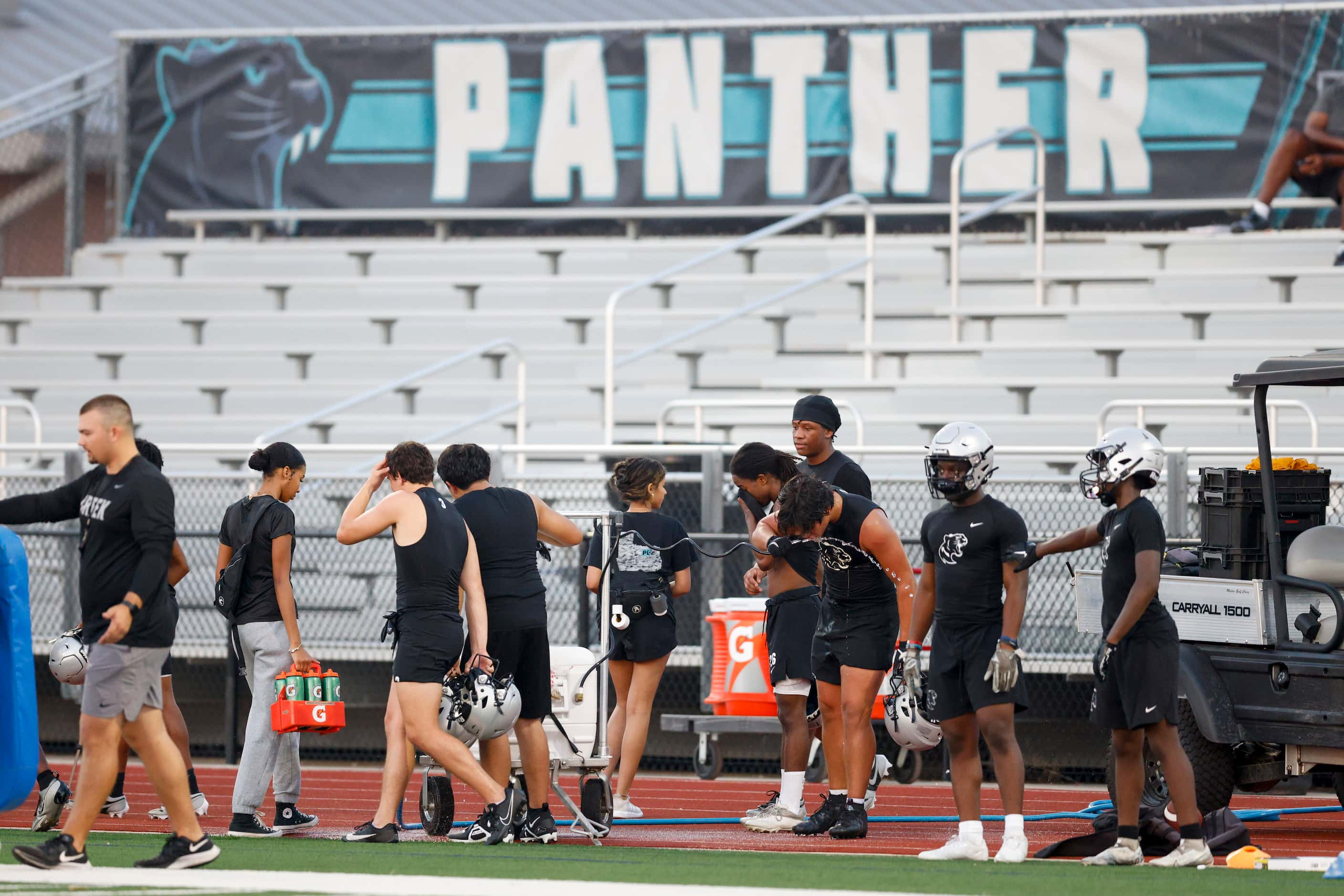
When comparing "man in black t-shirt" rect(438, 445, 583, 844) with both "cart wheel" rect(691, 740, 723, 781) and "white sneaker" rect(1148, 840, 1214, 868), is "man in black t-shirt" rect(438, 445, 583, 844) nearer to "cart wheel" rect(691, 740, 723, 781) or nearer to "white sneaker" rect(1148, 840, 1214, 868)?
"white sneaker" rect(1148, 840, 1214, 868)

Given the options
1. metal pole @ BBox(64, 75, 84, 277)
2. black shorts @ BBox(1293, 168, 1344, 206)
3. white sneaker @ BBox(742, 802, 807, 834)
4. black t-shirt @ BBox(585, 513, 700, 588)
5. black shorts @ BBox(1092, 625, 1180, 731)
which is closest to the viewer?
black shorts @ BBox(1092, 625, 1180, 731)

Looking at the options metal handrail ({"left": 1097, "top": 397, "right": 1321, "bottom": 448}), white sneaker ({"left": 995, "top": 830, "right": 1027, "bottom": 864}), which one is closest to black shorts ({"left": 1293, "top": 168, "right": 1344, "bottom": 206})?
metal handrail ({"left": 1097, "top": 397, "right": 1321, "bottom": 448})

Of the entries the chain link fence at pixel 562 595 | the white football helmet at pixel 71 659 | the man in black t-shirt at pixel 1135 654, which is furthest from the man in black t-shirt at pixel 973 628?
the white football helmet at pixel 71 659

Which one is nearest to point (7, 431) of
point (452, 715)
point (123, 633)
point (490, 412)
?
point (490, 412)

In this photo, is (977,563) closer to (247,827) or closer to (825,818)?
(825,818)

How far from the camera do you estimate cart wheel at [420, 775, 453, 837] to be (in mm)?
8766

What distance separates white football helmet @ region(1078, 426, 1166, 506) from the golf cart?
1024 mm

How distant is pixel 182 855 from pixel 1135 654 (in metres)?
3.90

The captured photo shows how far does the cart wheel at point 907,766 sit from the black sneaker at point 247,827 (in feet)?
13.3

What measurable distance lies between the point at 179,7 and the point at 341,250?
385 cm

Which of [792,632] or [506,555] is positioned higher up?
[506,555]

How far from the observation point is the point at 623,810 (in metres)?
9.70

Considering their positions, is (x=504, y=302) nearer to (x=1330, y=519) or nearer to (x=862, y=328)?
(x=862, y=328)

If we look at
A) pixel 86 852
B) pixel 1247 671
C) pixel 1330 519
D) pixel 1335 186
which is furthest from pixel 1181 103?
pixel 86 852
